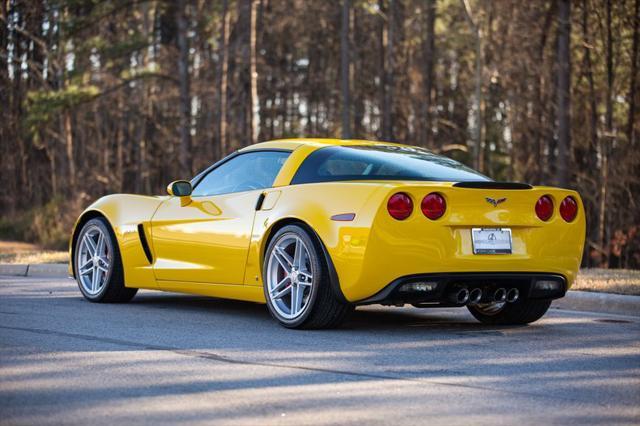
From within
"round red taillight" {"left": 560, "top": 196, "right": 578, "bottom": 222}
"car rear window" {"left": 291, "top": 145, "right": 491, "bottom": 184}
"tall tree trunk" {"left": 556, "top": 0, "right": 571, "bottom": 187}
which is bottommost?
"round red taillight" {"left": 560, "top": 196, "right": 578, "bottom": 222}

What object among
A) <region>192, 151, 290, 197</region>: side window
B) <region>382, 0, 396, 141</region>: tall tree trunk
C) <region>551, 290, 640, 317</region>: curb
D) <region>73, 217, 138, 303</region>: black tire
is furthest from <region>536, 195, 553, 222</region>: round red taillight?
<region>382, 0, 396, 141</region>: tall tree trunk

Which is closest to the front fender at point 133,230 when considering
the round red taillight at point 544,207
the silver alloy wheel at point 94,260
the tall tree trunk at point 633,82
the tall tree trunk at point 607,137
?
the silver alloy wheel at point 94,260

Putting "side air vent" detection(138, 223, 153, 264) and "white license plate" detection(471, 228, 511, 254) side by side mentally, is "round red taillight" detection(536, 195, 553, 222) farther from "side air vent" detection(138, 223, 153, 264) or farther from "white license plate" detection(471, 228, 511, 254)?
"side air vent" detection(138, 223, 153, 264)

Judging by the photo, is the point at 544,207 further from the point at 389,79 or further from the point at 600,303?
the point at 389,79

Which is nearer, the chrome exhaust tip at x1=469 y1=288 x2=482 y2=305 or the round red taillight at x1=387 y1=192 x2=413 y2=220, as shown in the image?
the round red taillight at x1=387 y1=192 x2=413 y2=220

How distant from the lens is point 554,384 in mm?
5172

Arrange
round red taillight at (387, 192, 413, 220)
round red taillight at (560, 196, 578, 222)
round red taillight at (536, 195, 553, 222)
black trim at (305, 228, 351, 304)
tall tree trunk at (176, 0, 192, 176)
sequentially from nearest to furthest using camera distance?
round red taillight at (387, 192, 413, 220)
black trim at (305, 228, 351, 304)
round red taillight at (536, 195, 553, 222)
round red taillight at (560, 196, 578, 222)
tall tree trunk at (176, 0, 192, 176)

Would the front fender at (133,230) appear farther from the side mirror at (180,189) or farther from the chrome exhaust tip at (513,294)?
the chrome exhaust tip at (513,294)

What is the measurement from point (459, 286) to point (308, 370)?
174 cm

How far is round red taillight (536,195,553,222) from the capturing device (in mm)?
7141

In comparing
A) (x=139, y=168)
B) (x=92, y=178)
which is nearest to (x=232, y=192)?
(x=92, y=178)

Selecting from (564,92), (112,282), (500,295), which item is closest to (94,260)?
(112,282)

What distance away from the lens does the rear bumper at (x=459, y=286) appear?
6.67m

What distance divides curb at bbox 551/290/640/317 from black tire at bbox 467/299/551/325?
55.5 inches
